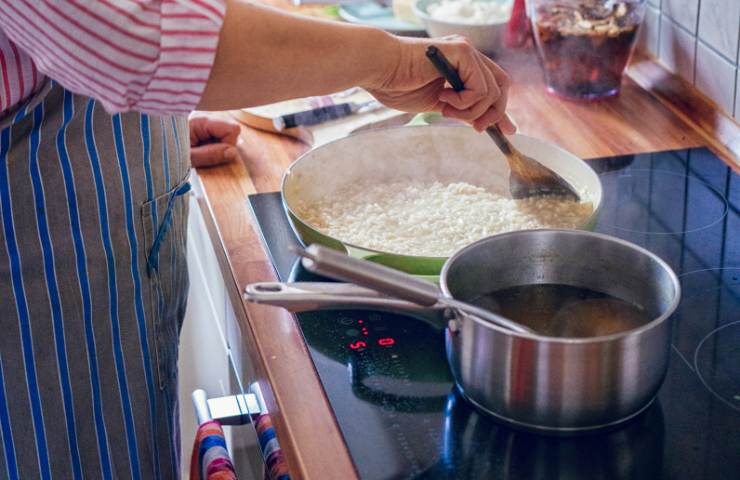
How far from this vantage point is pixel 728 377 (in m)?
0.93

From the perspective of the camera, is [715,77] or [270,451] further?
[715,77]

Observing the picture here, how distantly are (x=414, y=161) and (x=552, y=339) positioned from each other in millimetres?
555

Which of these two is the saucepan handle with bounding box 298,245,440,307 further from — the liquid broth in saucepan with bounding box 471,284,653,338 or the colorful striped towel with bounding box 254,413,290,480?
the colorful striped towel with bounding box 254,413,290,480

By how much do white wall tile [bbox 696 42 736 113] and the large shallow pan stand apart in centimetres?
29

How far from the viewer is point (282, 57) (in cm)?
88

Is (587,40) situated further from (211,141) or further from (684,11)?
(211,141)

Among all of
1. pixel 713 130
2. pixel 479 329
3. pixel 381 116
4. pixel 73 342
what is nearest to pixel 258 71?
pixel 479 329

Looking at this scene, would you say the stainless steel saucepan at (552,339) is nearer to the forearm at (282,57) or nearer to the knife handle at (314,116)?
the forearm at (282,57)

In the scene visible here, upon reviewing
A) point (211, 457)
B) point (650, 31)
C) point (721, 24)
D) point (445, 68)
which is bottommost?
point (211, 457)

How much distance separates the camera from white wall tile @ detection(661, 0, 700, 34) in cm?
145

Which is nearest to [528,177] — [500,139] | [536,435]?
[500,139]

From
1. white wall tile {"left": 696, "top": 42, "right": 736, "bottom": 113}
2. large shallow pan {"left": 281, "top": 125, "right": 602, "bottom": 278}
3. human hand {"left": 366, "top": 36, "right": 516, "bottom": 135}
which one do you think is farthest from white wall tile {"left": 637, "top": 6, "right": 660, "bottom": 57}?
human hand {"left": 366, "top": 36, "right": 516, "bottom": 135}

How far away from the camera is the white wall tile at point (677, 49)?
1.47 m

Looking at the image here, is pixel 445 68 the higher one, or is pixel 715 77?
pixel 445 68
